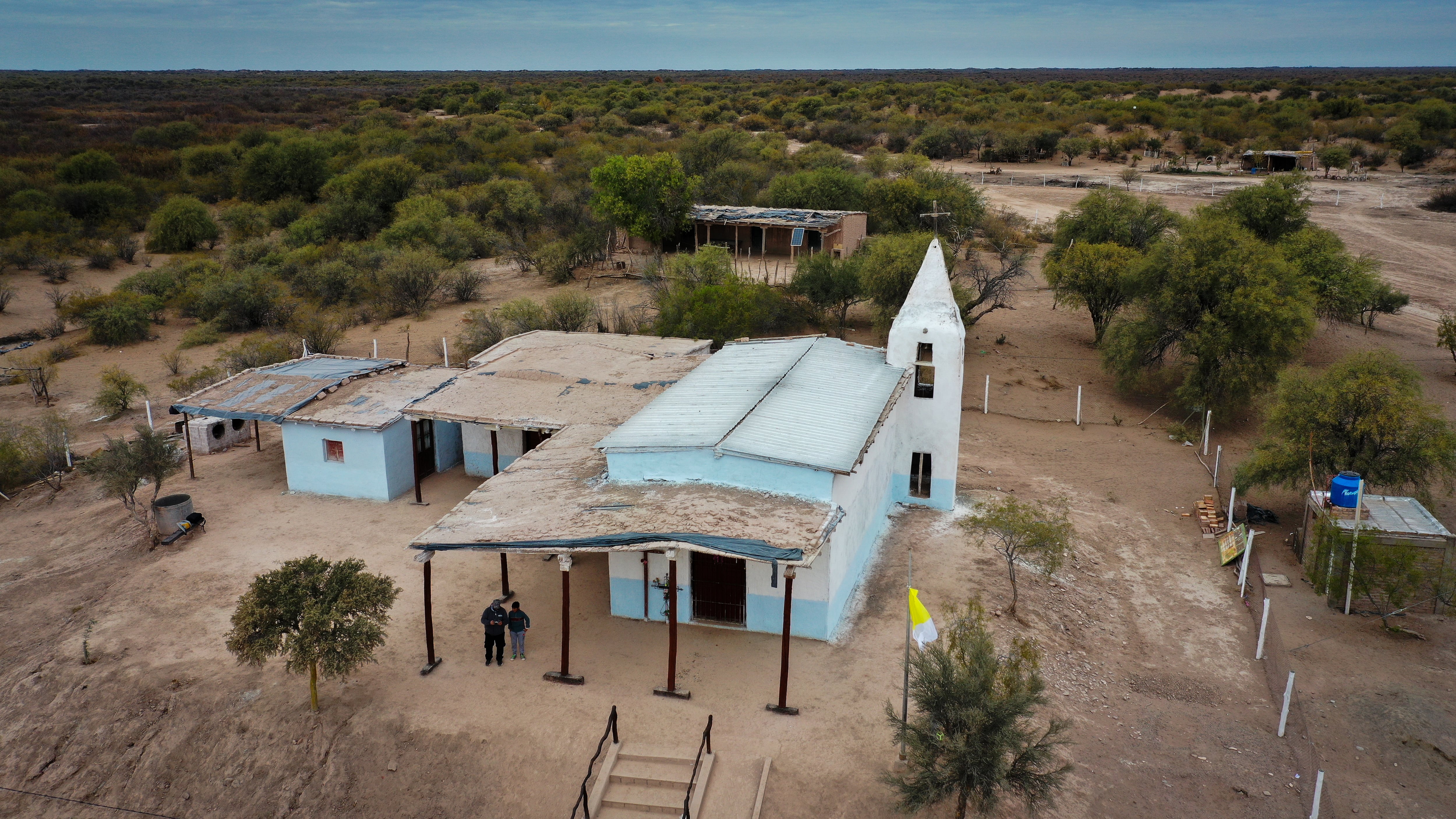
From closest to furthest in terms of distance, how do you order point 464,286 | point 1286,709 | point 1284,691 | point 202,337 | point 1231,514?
point 1286,709 < point 1284,691 < point 1231,514 < point 202,337 < point 464,286

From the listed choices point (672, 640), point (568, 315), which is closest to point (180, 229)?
point (568, 315)

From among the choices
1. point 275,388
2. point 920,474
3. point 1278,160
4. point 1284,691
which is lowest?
point 1284,691

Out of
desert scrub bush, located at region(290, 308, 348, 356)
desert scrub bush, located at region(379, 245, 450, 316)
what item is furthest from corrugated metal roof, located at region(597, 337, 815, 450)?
desert scrub bush, located at region(379, 245, 450, 316)

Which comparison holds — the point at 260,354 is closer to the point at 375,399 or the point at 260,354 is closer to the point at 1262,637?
the point at 375,399

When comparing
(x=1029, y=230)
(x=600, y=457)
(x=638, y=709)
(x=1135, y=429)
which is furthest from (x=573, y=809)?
(x=1029, y=230)

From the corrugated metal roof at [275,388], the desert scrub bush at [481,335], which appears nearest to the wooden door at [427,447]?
the corrugated metal roof at [275,388]

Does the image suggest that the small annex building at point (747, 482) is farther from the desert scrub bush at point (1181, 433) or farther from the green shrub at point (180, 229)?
the green shrub at point (180, 229)
